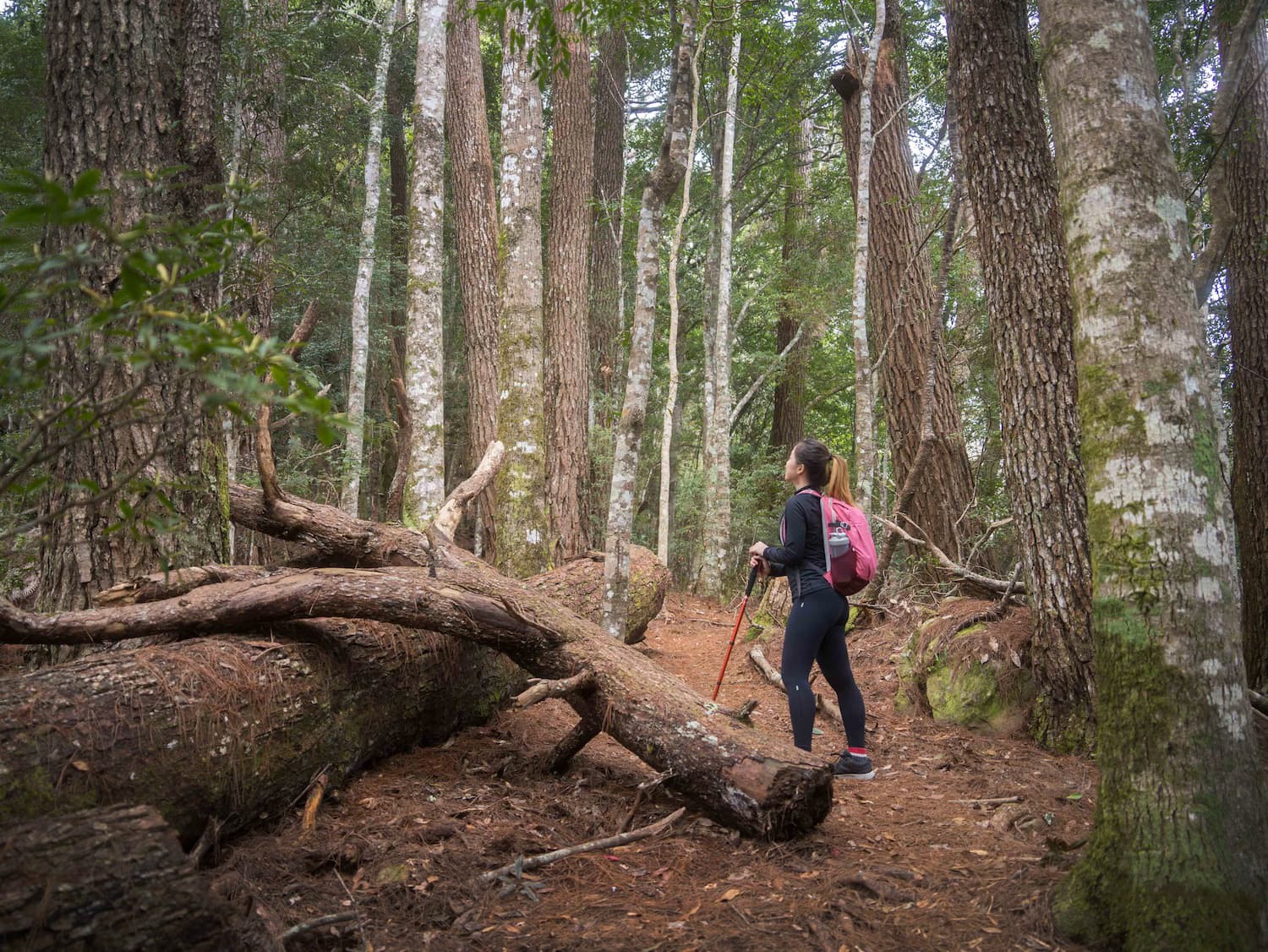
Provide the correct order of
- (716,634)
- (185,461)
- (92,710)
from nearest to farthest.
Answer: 1. (92,710)
2. (185,461)
3. (716,634)

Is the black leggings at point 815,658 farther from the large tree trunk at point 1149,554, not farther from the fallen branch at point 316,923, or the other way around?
the fallen branch at point 316,923

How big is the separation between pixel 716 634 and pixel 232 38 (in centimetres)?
946

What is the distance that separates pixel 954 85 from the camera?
5902 mm

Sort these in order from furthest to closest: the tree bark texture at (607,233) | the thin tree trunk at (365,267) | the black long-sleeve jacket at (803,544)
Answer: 1. the tree bark texture at (607,233)
2. the thin tree trunk at (365,267)
3. the black long-sleeve jacket at (803,544)

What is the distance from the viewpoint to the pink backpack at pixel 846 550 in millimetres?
4879

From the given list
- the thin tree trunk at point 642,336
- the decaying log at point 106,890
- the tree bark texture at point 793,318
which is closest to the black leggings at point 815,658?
the thin tree trunk at point 642,336

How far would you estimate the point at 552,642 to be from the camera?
4887mm

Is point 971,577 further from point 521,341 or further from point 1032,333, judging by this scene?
point 521,341

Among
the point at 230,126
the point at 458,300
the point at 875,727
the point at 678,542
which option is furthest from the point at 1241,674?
the point at 458,300

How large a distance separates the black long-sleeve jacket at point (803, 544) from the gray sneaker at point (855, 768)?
3.59 ft

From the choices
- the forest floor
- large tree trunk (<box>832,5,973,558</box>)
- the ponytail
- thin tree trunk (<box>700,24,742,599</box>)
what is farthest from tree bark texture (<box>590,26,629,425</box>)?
the forest floor

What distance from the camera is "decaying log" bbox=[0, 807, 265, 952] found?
2.37 meters

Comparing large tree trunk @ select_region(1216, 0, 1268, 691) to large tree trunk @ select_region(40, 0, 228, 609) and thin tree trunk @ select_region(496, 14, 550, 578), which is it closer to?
thin tree trunk @ select_region(496, 14, 550, 578)

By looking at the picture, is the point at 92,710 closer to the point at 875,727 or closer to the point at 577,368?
the point at 875,727
